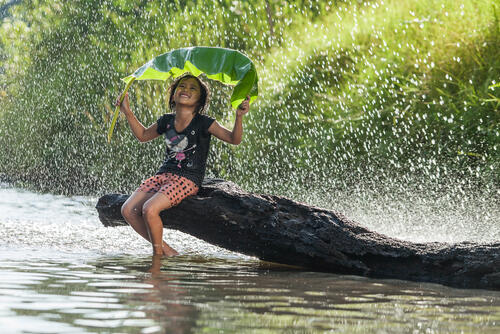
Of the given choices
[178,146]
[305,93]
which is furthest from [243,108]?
[305,93]

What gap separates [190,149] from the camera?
6.65 metres

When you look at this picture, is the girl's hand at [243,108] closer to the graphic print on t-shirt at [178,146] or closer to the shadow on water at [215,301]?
the graphic print on t-shirt at [178,146]

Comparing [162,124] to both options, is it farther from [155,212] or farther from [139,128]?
[155,212]

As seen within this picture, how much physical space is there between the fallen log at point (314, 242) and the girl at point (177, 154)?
0.20 m

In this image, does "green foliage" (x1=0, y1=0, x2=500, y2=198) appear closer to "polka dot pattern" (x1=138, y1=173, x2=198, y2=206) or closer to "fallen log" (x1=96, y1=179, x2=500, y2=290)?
"fallen log" (x1=96, y1=179, x2=500, y2=290)

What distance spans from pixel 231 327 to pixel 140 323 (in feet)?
1.40

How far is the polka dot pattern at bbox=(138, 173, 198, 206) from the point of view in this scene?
6305mm

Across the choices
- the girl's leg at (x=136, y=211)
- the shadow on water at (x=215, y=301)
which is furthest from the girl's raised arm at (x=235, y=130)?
the shadow on water at (x=215, y=301)

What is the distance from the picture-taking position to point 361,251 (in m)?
5.89

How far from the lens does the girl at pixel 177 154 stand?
6.31m

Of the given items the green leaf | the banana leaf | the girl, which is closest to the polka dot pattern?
the girl

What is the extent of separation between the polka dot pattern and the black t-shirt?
7 cm

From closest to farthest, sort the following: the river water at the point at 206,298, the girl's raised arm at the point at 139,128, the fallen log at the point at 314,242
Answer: the river water at the point at 206,298 < the fallen log at the point at 314,242 < the girl's raised arm at the point at 139,128

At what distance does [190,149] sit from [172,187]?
0.49m
